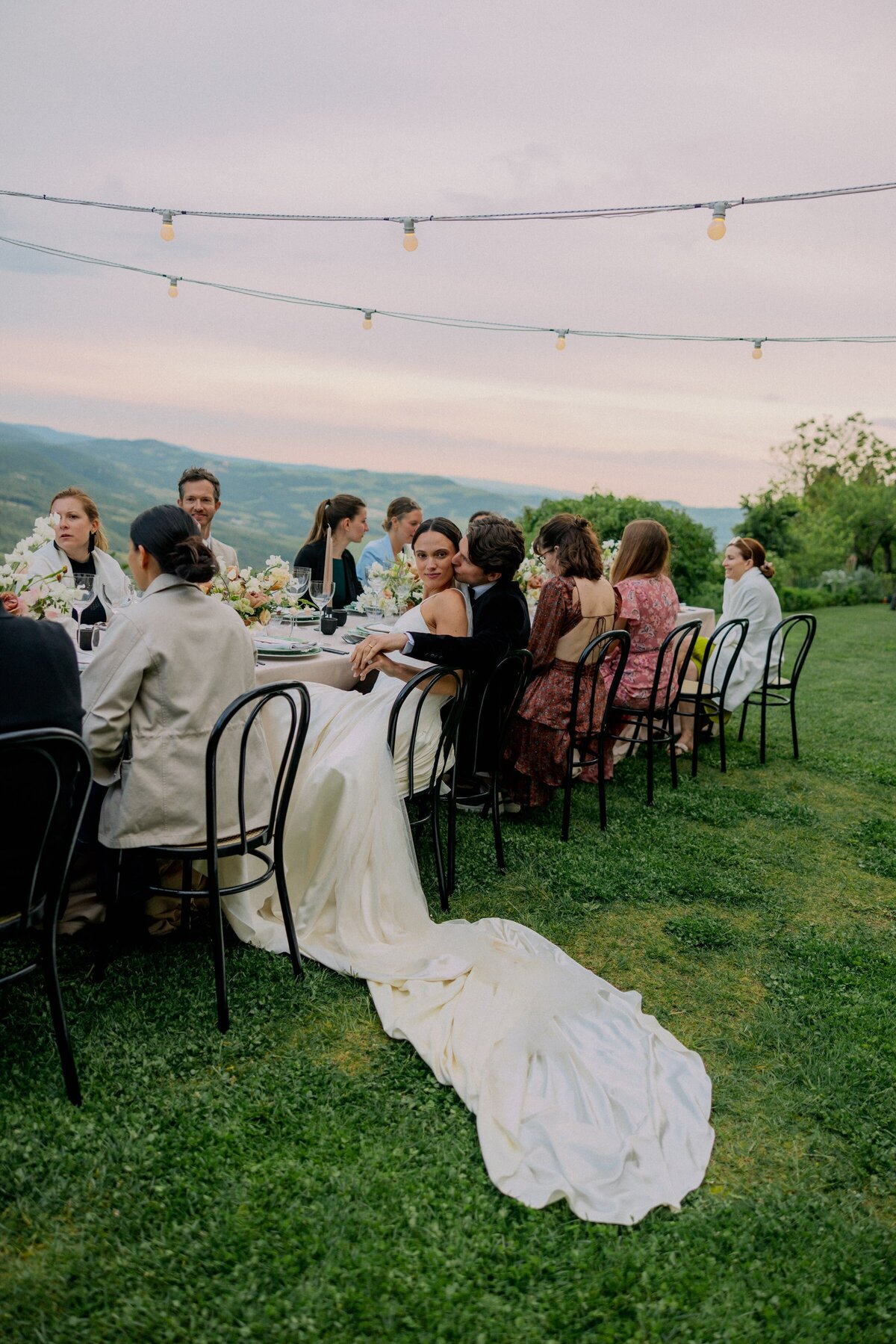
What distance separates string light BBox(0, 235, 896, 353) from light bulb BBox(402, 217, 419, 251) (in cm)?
141

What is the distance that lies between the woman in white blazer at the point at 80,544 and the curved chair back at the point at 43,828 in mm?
2104

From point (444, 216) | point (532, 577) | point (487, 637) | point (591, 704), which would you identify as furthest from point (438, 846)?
point (444, 216)

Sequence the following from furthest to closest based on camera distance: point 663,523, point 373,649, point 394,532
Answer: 1. point 663,523
2. point 394,532
3. point 373,649

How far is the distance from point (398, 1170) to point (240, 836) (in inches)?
38.7

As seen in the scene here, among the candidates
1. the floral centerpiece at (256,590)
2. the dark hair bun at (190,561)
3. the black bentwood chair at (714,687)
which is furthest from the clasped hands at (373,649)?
the black bentwood chair at (714,687)

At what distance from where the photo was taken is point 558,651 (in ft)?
14.3

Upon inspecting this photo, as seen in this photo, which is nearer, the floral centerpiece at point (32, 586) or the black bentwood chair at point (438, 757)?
the floral centerpiece at point (32, 586)

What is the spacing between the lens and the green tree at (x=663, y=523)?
11562mm

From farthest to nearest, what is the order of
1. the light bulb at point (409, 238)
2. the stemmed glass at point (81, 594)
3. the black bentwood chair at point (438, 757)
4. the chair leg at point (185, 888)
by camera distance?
the light bulb at point (409, 238) → the stemmed glass at point (81, 594) → the black bentwood chair at point (438, 757) → the chair leg at point (185, 888)

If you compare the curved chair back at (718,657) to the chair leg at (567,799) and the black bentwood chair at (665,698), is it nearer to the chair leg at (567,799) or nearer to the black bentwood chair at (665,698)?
the black bentwood chair at (665,698)

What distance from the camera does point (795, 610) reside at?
17.9 metres

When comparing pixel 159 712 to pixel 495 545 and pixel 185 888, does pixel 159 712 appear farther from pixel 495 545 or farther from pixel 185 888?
pixel 495 545

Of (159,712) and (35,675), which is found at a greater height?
(35,675)

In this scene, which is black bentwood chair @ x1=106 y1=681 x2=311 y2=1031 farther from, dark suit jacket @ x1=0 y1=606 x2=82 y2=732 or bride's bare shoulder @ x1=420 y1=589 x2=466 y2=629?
bride's bare shoulder @ x1=420 y1=589 x2=466 y2=629
